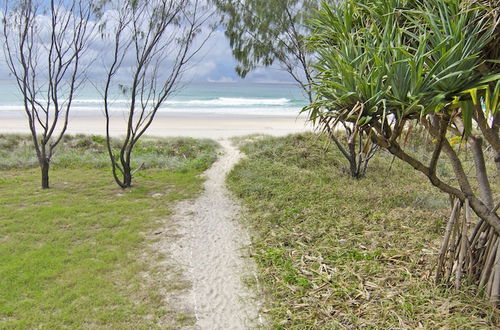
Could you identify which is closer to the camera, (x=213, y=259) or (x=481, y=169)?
(x=481, y=169)

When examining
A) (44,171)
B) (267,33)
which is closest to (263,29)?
(267,33)

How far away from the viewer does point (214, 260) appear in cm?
539

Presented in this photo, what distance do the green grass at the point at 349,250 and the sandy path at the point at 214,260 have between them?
0.25 metres

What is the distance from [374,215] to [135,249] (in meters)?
3.95

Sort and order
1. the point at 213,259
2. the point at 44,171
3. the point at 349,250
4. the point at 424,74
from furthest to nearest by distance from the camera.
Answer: the point at 44,171 → the point at 213,259 → the point at 349,250 → the point at 424,74

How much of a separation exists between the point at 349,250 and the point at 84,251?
3672 millimetres

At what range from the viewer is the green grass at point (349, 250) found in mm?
3779

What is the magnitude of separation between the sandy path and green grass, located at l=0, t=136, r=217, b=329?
0.25 m

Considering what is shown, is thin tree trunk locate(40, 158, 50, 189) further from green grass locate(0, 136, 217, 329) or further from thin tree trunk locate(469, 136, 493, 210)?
thin tree trunk locate(469, 136, 493, 210)

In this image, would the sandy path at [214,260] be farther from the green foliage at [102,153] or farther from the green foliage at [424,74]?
the green foliage at [102,153]

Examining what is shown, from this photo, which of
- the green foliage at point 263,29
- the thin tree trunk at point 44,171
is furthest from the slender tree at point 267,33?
the thin tree trunk at point 44,171

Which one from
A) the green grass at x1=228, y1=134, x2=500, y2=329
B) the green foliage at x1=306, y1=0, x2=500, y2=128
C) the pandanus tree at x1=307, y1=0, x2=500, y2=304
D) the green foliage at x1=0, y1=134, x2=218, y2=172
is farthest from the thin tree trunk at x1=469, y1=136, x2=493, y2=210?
the green foliage at x1=0, y1=134, x2=218, y2=172

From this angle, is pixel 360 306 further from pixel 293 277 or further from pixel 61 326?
pixel 61 326

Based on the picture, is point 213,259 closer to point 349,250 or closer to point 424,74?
point 349,250
